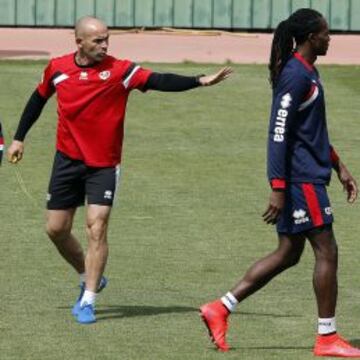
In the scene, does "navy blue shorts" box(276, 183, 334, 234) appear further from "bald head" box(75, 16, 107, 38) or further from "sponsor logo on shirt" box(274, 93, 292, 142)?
"bald head" box(75, 16, 107, 38)

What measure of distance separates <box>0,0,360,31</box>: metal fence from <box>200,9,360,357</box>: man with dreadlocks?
19028 millimetres

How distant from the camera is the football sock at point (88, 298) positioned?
1059 centimetres

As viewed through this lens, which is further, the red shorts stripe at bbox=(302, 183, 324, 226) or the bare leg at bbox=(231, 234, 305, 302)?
the bare leg at bbox=(231, 234, 305, 302)

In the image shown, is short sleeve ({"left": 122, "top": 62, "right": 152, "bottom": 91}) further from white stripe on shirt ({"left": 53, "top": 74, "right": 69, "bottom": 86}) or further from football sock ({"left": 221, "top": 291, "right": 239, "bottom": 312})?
football sock ({"left": 221, "top": 291, "right": 239, "bottom": 312})

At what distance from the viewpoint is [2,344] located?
9.88 meters

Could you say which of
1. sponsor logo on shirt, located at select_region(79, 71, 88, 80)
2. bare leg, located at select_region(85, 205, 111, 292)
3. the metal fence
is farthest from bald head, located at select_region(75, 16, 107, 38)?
the metal fence

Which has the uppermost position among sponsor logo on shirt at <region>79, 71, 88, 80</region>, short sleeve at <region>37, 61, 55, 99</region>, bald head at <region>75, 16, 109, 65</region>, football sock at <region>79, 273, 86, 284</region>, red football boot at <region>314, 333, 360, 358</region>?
bald head at <region>75, 16, 109, 65</region>

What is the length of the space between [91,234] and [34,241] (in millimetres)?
2863

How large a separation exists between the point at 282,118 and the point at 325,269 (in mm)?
918

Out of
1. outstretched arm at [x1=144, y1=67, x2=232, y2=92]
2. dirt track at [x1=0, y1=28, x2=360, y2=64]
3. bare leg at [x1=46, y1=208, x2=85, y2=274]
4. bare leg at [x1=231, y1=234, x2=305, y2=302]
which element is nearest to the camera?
bare leg at [x1=231, y1=234, x2=305, y2=302]

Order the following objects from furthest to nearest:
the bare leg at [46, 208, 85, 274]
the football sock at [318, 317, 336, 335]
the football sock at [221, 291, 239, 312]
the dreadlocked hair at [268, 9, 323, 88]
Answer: the bare leg at [46, 208, 85, 274]
the football sock at [221, 291, 239, 312]
the football sock at [318, 317, 336, 335]
the dreadlocked hair at [268, 9, 323, 88]

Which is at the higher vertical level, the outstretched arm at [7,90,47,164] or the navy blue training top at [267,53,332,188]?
the navy blue training top at [267,53,332,188]

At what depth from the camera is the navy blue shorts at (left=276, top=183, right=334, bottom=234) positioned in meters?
9.60

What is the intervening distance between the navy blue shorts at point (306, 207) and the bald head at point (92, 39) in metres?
1.70
